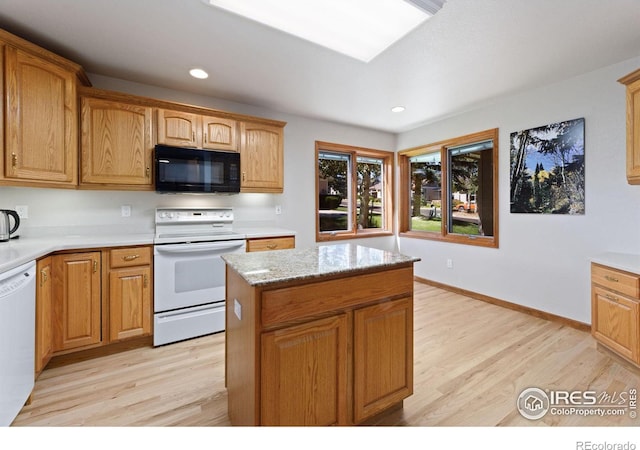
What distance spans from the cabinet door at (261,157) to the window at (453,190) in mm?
2349

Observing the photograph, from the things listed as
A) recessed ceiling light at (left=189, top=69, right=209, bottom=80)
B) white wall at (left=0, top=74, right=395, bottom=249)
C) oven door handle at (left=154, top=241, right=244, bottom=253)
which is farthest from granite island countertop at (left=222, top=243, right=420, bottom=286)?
recessed ceiling light at (left=189, top=69, right=209, bottom=80)

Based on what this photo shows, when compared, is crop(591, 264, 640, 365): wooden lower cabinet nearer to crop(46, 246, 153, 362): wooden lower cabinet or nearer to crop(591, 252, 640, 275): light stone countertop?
crop(591, 252, 640, 275): light stone countertop

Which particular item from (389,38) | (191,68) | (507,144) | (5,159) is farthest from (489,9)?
(5,159)

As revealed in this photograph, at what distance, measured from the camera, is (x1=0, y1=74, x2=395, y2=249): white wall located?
101 inches

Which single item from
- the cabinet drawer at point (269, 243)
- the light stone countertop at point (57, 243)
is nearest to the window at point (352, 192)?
the cabinet drawer at point (269, 243)

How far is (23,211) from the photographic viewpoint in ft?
8.07

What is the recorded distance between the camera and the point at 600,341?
91.0 inches

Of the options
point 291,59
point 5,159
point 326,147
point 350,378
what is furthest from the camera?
point 326,147

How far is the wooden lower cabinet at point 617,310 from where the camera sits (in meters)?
2.04

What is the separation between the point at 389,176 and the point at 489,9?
315 cm

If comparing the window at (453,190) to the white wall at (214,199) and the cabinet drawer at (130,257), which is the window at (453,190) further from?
the cabinet drawer at (130,257)

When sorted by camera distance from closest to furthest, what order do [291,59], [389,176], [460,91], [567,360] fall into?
[567,360]
[291,59]
[460,91]
[389,176]

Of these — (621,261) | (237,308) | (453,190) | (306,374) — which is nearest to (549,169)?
(621,261)

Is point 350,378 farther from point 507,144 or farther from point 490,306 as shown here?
point 507,144
